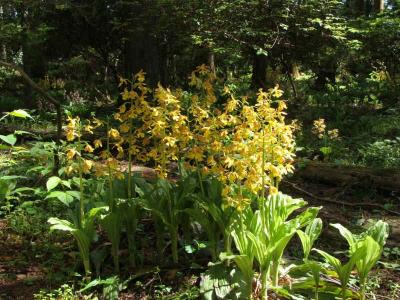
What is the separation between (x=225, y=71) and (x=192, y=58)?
2.89 metres

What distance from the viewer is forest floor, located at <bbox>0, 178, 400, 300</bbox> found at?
10.9 ft

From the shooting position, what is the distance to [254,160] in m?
2.88

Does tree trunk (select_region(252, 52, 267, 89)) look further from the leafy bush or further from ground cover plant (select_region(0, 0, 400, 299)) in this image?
the leafy bush

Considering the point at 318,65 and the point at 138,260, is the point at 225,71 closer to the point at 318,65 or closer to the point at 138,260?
the point at 318,65

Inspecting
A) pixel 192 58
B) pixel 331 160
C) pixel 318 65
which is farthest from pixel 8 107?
pixel 331 160

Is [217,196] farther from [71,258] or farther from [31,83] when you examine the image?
[31,83]

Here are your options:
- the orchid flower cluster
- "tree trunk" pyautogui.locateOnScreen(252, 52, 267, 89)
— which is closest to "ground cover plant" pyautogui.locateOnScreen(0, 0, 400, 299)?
the orchid flower cluster

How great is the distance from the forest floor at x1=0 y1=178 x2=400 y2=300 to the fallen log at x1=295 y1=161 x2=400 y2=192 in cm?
17

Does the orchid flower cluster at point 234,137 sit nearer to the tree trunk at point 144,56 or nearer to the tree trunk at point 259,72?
the tree trunk at point 144,56

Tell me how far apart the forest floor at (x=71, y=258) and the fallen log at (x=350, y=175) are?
17 centimetres

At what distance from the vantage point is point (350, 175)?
5477mm

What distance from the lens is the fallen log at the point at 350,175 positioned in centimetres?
525

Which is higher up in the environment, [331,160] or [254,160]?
[254,160]

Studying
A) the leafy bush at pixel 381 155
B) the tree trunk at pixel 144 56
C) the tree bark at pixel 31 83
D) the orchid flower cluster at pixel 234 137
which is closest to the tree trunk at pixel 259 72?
the tree trunk at pixel 144 56
